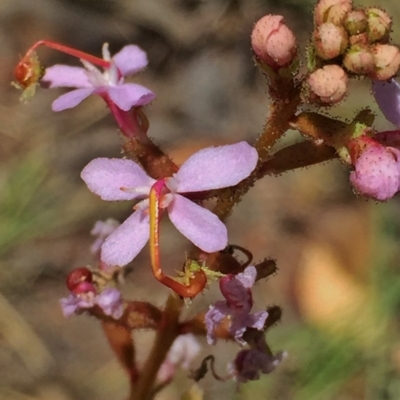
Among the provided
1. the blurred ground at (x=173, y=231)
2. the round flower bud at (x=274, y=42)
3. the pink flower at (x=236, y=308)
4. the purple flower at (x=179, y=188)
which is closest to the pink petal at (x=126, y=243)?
the purple flower at (x=179, y=188)

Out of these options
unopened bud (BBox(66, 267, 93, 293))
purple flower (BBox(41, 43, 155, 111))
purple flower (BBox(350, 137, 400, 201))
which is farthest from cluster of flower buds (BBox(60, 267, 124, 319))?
purple flower (BBox(350, 137, 400, 201))

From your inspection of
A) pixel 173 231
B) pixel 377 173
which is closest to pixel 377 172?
pixel 377 173

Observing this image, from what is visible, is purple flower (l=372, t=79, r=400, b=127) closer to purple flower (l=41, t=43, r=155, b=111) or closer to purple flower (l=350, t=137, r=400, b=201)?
purple flower (l=350, t=137, r=400, b=201)

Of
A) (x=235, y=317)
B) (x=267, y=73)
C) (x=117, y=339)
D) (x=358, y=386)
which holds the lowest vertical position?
(x=358, y=386)

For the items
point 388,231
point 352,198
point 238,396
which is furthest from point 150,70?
point 238,396

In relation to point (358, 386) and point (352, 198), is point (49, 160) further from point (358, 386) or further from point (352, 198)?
point (358, 386)

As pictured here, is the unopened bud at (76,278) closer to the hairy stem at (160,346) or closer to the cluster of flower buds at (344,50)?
the hairy stem at (160,346)
